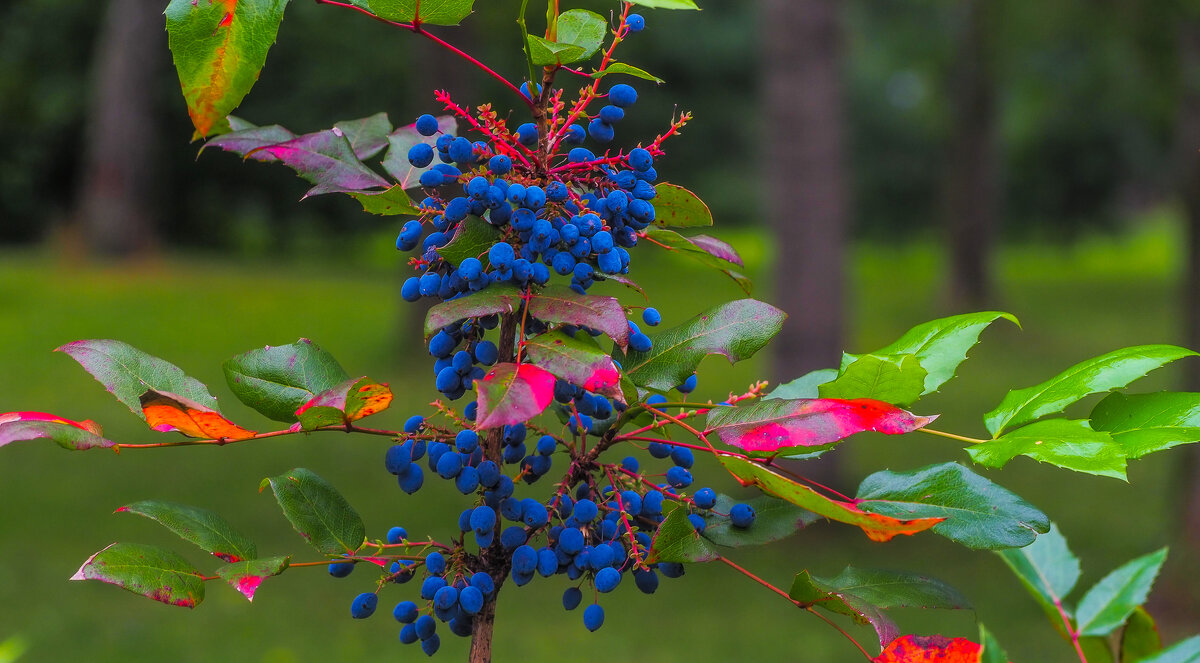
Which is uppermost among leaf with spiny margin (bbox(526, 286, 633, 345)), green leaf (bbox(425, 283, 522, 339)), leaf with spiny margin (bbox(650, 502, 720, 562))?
green leaf (bbox(425, 283, 522, 339))

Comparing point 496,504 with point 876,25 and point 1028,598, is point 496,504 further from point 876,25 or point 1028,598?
point 876,25

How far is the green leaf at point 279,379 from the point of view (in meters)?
0.93

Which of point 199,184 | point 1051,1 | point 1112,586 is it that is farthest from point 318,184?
point 199,184

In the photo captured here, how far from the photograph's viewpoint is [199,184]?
1914cm

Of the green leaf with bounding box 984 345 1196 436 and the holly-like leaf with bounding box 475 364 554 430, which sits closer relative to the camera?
the holly-like leaf with bounding box 475 364 554 430

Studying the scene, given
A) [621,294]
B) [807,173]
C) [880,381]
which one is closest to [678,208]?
[880,381]

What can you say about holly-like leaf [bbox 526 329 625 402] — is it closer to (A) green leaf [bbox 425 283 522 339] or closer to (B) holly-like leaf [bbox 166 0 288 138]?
(A) green leaf [bbox 425 283 522 339]

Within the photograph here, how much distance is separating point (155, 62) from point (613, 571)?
51.6 feet

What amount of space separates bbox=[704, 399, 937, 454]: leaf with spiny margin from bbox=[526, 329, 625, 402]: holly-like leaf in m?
0.12

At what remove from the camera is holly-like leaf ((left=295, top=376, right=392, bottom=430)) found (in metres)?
0.85

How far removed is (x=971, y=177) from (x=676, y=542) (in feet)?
52.4

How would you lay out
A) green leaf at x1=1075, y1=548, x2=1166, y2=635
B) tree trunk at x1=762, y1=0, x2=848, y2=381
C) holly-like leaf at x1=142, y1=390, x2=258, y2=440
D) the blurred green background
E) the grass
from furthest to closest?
tree trunk at x1=762, y1=0, x2=848, y2=381, the blurred green background, the grass, green leaf at x1=1075, y1=548, x2=1166, y2=635, holly-like leaf at x1=142, y1=390, x2=258, y2=440

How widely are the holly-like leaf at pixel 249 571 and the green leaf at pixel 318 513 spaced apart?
47mm

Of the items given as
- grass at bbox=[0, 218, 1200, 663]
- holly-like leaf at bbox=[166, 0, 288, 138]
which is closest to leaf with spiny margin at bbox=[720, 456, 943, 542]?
holly-like leaf at bbox=[166, 0, 288, 138]
